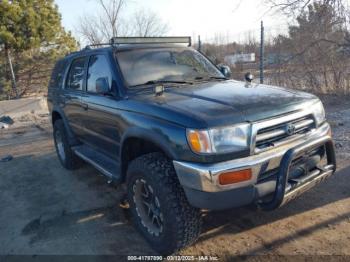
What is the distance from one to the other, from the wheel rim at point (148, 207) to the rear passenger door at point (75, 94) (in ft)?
5.99

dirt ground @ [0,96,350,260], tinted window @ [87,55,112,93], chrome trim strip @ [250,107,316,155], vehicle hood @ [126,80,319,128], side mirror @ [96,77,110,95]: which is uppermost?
tinted window @ [87,55,112,93]

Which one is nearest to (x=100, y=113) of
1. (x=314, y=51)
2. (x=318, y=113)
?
(x=318, y=113)

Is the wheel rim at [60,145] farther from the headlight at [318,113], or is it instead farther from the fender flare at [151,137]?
the headlight at [318,113]

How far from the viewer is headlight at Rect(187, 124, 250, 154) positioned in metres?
2.47

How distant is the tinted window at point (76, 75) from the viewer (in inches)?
182

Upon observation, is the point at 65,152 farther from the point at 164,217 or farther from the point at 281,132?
the point at 281,132

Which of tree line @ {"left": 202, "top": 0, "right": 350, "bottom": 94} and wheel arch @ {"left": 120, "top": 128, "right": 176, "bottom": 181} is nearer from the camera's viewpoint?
wheel arch @ {"left": 120, "top": 128, "right": 176, "bottom": 181}

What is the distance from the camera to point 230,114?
2.58m

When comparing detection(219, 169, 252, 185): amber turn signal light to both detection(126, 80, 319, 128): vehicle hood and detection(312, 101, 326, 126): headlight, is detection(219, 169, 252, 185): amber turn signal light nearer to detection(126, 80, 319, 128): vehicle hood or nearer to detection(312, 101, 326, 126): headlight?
detection(126, 80, 319, 128): vehicle hood

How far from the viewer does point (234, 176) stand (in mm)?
2469

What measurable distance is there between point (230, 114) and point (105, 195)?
Answer: 2539 millimetres

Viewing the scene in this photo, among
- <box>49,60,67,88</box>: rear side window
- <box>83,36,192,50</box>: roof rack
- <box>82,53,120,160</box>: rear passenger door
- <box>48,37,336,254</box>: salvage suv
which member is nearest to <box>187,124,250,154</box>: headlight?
<box>48,37,336,254</box>: salvage suv

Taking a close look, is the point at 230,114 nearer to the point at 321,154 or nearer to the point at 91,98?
the point at 321,154

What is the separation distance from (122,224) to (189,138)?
1.64 meters
